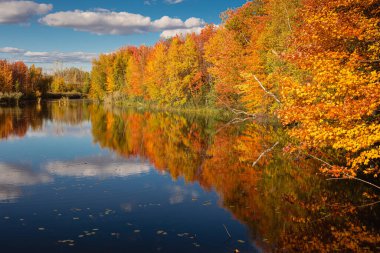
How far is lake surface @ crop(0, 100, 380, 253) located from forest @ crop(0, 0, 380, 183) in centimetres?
203

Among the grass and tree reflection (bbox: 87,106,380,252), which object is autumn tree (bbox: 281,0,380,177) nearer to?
tree reflection (bbox: 87,106,380,252)

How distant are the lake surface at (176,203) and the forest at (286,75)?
2.03 metres

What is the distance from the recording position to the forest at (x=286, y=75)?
12.3m

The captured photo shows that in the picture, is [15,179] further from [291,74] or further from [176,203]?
[291,74]

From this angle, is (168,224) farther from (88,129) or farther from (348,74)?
(88,129)

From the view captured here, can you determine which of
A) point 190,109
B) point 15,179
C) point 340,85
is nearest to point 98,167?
point 15,179

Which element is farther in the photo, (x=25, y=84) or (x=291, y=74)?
(x=25, y=84)

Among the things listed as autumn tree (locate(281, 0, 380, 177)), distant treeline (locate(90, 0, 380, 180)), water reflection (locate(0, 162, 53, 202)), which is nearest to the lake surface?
water reflection (locate(0, 162, 53, 202))

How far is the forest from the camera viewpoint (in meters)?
12.3

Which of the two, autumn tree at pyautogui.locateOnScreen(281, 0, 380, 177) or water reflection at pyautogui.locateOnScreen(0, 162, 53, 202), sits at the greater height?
autumn tree at pyautogui.locateOnScreen(281, 0, 380, 177)

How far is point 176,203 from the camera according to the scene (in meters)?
16.4

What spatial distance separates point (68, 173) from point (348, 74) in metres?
16.5

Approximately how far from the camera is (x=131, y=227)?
13.3 m

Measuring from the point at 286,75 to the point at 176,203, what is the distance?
63.0 feet
